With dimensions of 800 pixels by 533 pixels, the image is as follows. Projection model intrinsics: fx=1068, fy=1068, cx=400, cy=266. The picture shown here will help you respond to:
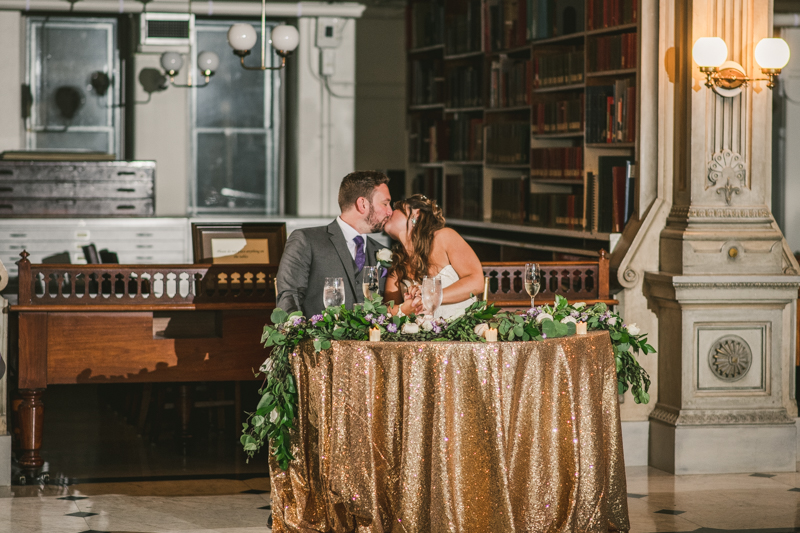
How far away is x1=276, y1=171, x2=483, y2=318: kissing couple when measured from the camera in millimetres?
4293

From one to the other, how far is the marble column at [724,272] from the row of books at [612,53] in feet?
2.15

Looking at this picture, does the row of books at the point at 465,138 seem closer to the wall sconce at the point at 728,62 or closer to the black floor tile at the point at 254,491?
the wall sconce at the point at 728,62

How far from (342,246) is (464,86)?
479 cm

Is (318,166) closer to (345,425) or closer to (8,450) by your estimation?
(8,450)

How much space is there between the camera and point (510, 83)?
800 centimetres

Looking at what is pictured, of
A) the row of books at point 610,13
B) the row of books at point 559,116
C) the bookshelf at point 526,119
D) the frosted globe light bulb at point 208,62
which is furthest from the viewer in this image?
the frosted globe light bulb at point 208,62

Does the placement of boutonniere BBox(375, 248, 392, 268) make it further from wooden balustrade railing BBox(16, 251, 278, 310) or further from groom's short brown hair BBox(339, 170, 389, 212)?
wooden balustrade railing BBox(16, 251, 278, 310)

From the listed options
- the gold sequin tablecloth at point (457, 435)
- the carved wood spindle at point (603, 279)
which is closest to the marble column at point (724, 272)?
the carved wood spindle at point (603, 279)

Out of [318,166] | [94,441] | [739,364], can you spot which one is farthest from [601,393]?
[318,166]

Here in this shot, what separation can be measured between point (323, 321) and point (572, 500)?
3.53ft

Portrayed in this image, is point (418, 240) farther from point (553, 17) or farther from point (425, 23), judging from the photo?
point (425, 23)

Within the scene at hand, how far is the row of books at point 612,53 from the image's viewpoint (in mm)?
6012

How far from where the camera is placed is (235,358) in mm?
5305

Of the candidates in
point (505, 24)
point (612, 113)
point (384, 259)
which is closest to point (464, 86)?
point (505, 24)
